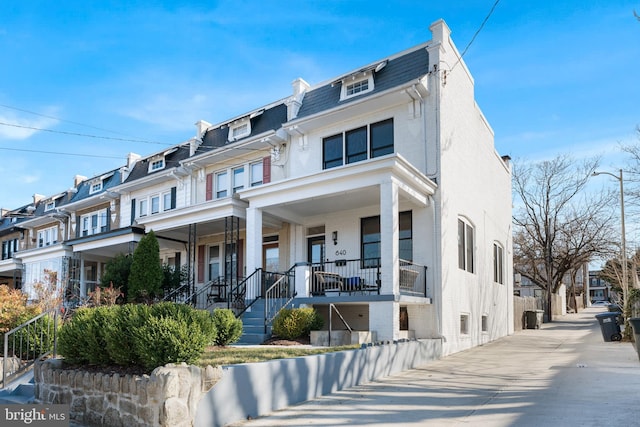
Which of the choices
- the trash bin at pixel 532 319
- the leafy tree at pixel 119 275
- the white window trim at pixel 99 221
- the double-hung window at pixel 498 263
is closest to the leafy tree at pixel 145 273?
the leafy tree at pixel 119 275

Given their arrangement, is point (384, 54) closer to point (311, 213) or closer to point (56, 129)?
point (311, 213)

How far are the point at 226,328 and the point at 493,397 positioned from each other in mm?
5915

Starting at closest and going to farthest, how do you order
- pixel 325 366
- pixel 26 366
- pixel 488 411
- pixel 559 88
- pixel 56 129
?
pixel 488 411 → pixel 325 366 → pixel 26 366 → pixel 559 88 → pixel 56 129

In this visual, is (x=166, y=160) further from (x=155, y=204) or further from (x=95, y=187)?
(x=95, y=187)

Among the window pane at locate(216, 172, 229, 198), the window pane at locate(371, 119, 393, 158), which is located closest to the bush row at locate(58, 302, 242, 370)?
the window pane at locate(371, 119, 393, 158)

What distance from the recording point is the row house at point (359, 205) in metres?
14.5

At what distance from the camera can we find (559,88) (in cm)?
1409

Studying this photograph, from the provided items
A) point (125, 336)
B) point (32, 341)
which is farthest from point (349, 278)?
point (125, 336)

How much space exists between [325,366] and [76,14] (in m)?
10.5

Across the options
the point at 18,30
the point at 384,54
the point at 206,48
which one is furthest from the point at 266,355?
the point at 384,54

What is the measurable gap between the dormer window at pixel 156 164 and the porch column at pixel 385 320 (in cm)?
1432

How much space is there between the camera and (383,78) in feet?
55.8

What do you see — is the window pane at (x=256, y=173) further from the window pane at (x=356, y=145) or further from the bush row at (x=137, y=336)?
the bush row at (x=137, y=336)

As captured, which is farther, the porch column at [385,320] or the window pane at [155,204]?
the window pane at [155,204]
